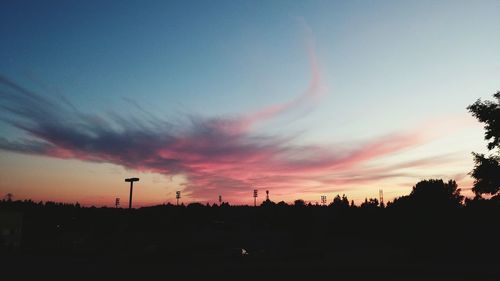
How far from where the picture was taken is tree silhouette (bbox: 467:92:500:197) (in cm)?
3397

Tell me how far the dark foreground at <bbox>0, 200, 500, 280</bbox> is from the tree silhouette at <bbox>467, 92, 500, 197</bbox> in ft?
21.0

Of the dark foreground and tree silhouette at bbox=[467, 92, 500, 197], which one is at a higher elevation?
tree silhouette at bbox=[467, 92, 500, 197]

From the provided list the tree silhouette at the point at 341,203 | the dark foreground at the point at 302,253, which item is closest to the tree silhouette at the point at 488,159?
the dark foreground at the point at 302,253

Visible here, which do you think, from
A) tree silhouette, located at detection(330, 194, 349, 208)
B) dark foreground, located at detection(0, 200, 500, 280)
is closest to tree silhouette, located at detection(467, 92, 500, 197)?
dark foreground, located at detection(0, 200, 500, 280)

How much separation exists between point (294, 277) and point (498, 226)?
33613 mm

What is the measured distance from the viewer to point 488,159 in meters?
34.8

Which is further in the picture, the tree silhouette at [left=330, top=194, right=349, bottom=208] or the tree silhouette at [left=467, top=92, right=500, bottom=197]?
the tree silhouette at [left=330, top=194, right=349, bottom=208]

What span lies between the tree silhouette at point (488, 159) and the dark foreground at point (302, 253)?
6.39 m

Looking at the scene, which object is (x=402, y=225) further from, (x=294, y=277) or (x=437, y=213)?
(x=294, y=277)

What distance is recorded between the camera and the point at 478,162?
3550 cm

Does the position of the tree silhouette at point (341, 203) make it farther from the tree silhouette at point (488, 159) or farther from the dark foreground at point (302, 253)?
the tree silhouette at point (488, 159)

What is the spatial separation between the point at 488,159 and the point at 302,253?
18.3 m

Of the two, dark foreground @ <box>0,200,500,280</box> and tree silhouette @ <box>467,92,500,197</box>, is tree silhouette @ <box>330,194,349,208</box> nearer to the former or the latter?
dark foreground @ <box>0,200,500,280</box>

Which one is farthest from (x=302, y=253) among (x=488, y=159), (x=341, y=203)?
(x=341, y=203)
